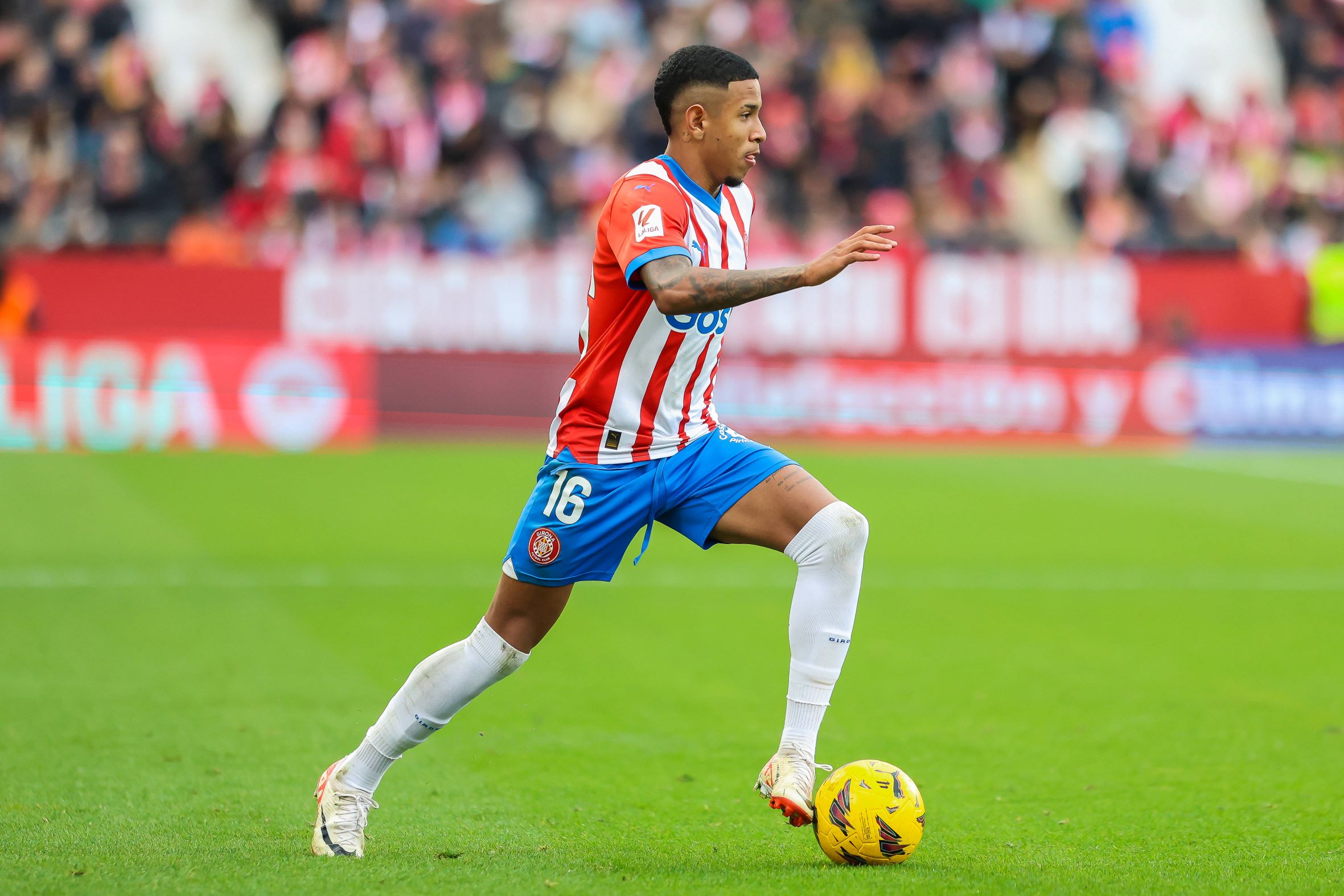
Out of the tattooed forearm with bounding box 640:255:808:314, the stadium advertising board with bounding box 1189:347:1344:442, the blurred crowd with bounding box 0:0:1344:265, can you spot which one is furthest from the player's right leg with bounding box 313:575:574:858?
the stadium advertising board with bounding box 1189:347:1344:442

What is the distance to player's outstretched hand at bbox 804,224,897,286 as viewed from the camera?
442cm

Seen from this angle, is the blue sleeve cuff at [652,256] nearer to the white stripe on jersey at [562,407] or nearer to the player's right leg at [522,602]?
the white stripe on jersey at [562,407]

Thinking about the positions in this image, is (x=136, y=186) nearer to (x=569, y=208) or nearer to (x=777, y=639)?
(x=569, y=208)

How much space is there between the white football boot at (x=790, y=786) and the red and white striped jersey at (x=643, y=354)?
0.99m

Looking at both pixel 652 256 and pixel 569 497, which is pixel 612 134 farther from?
pixel 652 256

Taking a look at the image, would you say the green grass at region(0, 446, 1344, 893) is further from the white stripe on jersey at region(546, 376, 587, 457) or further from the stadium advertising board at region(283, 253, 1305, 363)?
the stadium advertising board at region(283, 253, 1305, 363)

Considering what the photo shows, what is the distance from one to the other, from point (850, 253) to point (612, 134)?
16.2m

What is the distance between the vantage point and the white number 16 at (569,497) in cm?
489

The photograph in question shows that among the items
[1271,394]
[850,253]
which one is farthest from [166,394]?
[850,253]

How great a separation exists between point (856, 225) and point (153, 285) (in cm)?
871

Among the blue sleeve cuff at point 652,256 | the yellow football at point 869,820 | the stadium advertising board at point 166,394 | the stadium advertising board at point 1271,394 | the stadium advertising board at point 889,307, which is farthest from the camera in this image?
the stadium advertising board at point 1271,394

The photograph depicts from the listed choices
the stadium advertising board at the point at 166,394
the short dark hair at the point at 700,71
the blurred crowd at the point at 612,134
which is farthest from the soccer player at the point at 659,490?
the blurred crowd at the point at 612,134

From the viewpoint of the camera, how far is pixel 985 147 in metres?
21.9

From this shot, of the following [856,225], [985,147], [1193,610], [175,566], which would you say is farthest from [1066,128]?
[175,566]
